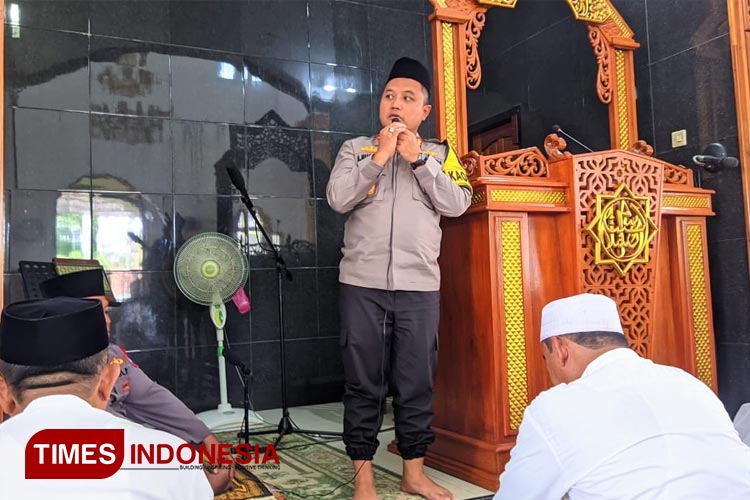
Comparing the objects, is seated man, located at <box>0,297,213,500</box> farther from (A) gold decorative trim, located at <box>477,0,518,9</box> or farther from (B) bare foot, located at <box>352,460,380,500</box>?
(A) gold decorative trim, located at <box>477,0,518,9</box>

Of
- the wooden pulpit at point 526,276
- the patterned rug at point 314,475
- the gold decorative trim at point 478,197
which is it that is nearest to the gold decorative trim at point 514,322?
the wooden pulpit at point 526,276

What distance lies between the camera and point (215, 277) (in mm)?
4059

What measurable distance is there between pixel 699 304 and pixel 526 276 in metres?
1.08

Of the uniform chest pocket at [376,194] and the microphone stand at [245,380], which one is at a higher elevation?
the uniform chest pocket at [376,194]

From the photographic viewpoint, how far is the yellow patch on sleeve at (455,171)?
8.59 ft

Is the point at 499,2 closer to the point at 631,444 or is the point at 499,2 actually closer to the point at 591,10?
the point at 591,10

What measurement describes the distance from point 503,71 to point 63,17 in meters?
3.35

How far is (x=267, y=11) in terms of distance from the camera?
487 centimetres

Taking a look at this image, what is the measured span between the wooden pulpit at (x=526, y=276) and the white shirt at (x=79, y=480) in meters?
1.79

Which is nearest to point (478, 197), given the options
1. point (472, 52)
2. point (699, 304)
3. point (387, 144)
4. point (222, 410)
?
point (387, 144)

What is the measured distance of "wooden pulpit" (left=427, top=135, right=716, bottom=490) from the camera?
2674mm

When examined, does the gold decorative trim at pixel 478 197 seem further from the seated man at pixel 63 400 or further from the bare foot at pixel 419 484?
the seated man at pixel 63 400

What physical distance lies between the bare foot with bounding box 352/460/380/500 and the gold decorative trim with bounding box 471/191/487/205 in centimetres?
114

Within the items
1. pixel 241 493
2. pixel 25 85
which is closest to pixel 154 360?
pixel 25 85
